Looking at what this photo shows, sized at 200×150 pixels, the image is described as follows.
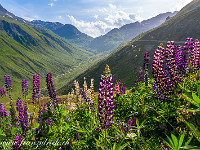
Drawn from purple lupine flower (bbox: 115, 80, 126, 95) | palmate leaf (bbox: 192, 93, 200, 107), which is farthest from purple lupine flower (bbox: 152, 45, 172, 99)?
palmate leaf (bbox: 192, 93, 200, 107)

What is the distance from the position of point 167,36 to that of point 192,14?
46.8 metres

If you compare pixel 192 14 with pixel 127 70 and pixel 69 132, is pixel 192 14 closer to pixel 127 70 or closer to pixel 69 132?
pixel 127 70

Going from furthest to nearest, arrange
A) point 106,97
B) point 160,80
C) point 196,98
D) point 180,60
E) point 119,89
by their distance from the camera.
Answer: point 119,89, point 180,60, point 160,80, point 106,97, point 196,98

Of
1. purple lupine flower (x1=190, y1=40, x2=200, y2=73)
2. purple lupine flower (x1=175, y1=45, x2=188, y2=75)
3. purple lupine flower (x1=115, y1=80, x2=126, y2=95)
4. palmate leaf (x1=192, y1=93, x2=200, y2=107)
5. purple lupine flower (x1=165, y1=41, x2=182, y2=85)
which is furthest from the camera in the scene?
purple lupine flower (x1=115, y1=80, x2=126, y2=95)

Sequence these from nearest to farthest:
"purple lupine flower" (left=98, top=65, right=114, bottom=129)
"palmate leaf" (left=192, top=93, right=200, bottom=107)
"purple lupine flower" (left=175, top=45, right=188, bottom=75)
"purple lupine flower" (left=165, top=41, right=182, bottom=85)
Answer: "palmate leaf" (left=192, top=93, right=200, bottom=107)
"purple lupine flower" (left=98, top=65, right=114, bottom=129)
"purple lupine flower" (left=165, top=41, right=182, bottom=85)
"purple lupine flower" (left=175, top=45, right=188, bottom=75)

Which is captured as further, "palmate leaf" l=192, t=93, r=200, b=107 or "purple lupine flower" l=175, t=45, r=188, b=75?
"purple lupine flower" l=175, t=45, r=188, b=75

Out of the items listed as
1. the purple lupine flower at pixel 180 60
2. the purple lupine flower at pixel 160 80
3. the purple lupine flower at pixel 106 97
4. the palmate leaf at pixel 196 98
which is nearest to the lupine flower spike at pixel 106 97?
the purple lupine flower at pixel 106 97

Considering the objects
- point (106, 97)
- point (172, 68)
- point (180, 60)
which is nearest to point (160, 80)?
point (172, 68)

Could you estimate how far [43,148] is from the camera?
4.42m

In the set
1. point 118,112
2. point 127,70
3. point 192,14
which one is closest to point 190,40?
point 118,112

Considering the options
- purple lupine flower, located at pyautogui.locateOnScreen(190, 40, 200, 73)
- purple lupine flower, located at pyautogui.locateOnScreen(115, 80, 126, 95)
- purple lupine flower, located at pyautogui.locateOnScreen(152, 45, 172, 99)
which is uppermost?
purple lupine flower, located at pyautogui.locateOnScreen(190, 40, 200, 73)

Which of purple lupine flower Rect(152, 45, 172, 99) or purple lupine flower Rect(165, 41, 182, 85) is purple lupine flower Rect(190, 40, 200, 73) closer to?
purple lupine flower Rect(165, 41, 182, 85)

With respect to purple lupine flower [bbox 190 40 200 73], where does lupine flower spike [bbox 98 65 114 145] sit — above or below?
below

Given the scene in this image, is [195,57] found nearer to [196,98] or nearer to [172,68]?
[172,68]
